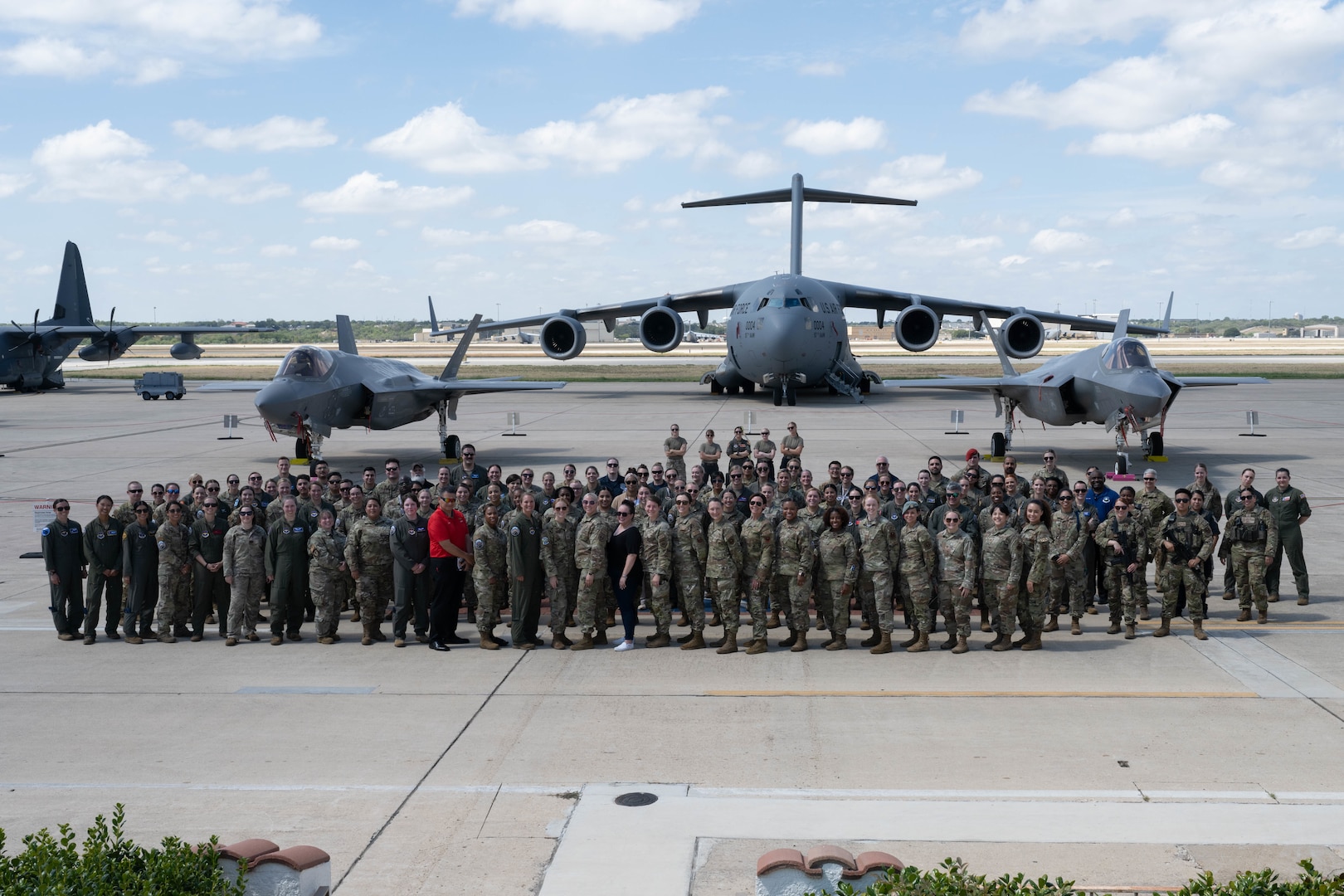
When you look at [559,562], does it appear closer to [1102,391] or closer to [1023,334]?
[1102,391]

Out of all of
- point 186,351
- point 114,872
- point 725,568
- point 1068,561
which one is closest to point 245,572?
point 725,568

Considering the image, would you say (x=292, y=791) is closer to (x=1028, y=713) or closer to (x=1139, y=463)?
(x=1028, y=713)

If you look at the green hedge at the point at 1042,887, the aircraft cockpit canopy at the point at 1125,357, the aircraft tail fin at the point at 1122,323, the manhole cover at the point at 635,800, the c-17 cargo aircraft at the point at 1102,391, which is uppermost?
the aircraft tail fin at the point at 1122,323

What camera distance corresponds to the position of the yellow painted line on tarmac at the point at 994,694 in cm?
770

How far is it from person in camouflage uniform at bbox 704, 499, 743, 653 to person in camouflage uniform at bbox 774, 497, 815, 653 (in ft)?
1.22

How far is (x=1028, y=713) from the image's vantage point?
7355 millimetres

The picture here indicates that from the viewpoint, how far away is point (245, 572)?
31.2 ft

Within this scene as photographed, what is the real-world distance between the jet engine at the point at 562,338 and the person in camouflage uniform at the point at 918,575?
2854cm

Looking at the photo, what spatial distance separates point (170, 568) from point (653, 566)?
4221 millimetres

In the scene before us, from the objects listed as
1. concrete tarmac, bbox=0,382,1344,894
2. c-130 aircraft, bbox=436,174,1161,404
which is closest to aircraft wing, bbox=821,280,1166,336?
c-130 aircraft, bbox=436,174,1161,404

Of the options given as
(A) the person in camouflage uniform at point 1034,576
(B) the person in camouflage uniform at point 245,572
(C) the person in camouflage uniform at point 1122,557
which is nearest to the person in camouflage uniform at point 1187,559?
(C) the person in camouflage uniform at point 1122,557

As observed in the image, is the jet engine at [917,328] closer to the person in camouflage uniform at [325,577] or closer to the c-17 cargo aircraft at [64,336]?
the c-17 cargo aircraft at [64,336]

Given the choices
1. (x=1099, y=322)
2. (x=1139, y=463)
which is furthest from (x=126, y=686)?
(x=1099, y=322)

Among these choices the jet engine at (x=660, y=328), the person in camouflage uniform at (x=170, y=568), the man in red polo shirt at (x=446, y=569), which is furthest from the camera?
the jet engine at (x=660, y=328)
